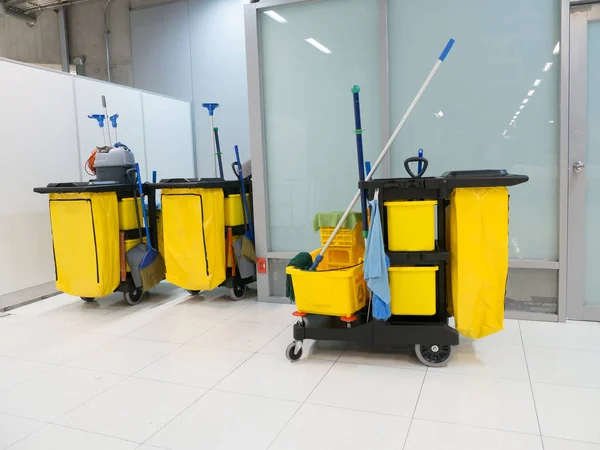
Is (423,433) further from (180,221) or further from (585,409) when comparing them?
(180,221)

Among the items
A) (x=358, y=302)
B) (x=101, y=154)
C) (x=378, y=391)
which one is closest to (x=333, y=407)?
(x=378, y=391)

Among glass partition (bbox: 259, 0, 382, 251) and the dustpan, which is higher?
glass partition (bbox: 259, 0, 382, 251)

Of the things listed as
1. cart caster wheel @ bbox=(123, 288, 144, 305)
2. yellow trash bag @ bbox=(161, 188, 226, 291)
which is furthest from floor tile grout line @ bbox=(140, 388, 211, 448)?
cart caster wheel @ bbox=(123, 288, 144, 305)

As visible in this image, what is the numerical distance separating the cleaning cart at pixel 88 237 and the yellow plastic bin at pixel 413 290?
6.91 ft

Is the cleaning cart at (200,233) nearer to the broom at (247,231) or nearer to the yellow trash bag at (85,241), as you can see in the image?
the broom at (247,231)

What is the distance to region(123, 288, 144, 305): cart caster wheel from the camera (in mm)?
3715

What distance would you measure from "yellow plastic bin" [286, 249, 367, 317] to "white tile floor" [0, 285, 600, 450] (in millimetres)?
274

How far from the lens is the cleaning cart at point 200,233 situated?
11.5ft

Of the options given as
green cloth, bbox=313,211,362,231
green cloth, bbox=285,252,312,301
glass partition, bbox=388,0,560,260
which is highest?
glass partition, bbox=388,0,560,260

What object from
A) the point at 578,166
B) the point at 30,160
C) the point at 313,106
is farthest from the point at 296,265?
the point at 30,160

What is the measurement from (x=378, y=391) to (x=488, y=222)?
36.3 inches

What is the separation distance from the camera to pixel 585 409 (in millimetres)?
1942

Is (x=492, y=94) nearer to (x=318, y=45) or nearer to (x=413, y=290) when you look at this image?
(x=318, y=45)

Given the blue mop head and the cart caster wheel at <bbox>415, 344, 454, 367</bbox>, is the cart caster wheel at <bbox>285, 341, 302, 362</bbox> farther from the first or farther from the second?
the cart caster wheel at <bbox>415, 344, 454, 367</bbox>
